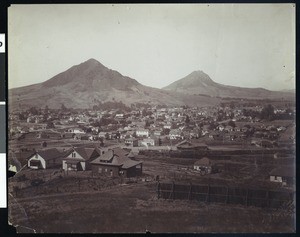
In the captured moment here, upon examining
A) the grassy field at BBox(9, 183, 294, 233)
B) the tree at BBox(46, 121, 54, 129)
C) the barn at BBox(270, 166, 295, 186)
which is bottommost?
the grassy field at BBox(9, 183, 294, 233)

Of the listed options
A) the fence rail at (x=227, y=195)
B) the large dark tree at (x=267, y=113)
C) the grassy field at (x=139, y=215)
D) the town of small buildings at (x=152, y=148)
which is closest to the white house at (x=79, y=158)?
the town of small buildings at (x=152, y=148)

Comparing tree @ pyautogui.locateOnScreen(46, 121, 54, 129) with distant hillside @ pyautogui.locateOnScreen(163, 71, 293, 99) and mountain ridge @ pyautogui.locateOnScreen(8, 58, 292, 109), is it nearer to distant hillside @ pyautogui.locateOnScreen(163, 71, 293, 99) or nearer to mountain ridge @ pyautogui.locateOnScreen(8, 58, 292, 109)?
mountain ridge @ pyautogui.locateOnScreen(8, 58, 292, 109)

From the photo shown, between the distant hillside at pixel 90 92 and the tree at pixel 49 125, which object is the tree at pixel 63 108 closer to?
the distant hillside at pixel 90 92

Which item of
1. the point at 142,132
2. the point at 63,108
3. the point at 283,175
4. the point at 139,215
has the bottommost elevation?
the point at 139,215

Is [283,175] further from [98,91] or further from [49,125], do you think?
[49,125]

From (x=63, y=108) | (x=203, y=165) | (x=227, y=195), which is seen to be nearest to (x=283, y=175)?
(x=227, y=195)

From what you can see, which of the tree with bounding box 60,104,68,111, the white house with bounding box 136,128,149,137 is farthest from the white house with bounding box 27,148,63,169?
the white house with bounding box 136,128,149,137

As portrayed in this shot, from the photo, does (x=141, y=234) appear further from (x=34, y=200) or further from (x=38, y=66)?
(x=38, y=66)

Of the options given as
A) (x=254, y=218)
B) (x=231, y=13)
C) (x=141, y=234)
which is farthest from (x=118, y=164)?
(x=231, y=13)
